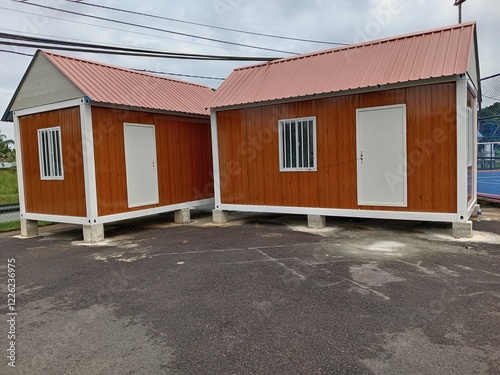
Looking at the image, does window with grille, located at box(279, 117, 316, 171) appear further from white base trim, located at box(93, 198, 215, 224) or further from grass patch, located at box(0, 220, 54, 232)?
grass patch, located at box(0, 220, 54, 232)

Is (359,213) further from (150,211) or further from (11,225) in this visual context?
(11,225)

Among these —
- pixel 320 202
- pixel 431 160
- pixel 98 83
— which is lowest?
pixel 320 202

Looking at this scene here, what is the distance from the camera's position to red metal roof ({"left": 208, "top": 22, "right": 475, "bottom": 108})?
276 inches

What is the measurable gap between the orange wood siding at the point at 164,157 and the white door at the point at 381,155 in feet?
14.6

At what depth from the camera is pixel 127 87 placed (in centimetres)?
905

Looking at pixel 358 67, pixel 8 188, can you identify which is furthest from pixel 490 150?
pixel 8 188

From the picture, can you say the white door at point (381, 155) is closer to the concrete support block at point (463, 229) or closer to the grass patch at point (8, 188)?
the concrete support block at point (463, 229)

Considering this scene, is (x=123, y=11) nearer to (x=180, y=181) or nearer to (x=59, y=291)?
(x=180, y=181)

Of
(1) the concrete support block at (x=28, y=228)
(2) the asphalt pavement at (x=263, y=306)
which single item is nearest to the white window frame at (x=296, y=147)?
(2) the asphalt pavement at (x=263, y=306)

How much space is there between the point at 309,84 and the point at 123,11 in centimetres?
820

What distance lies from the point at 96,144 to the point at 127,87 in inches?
68.9

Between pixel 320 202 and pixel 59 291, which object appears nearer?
pixel 59 291

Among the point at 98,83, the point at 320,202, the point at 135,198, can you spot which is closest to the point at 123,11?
the point at 98,83

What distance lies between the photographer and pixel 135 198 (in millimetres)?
8844
